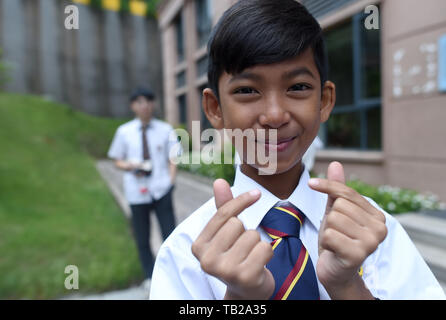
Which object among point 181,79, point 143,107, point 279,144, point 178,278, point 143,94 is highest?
point 181,79

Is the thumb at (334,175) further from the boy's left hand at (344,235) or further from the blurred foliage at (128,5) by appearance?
the blurred foliage at (128,5)

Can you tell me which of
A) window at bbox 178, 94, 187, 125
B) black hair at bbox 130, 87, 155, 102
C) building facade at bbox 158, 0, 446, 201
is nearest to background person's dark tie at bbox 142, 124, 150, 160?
black hair at bbox 130, 87, 155, 102

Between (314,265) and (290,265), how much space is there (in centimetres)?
9

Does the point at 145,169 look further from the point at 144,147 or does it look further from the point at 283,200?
the point at 283,200

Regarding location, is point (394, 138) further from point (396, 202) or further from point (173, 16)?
point (173, 16)

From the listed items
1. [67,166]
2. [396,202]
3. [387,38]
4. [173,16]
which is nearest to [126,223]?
[396,202]

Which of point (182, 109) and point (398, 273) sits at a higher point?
point (182, 109)

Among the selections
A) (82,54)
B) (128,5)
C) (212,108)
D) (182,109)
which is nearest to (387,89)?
(212,108)

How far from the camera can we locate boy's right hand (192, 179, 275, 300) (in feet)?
2.26

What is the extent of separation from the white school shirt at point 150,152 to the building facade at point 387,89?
914mm

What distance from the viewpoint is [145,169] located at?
3.48m

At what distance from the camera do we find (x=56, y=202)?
704 cm

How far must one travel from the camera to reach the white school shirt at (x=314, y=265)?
0.90m

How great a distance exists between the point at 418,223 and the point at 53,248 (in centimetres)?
441
